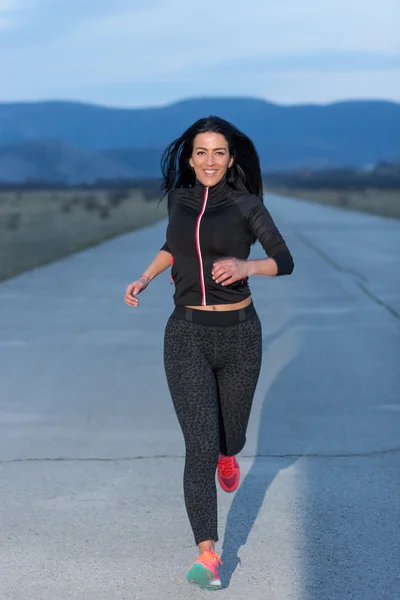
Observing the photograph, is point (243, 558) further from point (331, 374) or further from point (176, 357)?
point (331, 374)

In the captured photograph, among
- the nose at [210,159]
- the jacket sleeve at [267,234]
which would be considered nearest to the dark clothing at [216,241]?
the jacket sleeve at [267,234]

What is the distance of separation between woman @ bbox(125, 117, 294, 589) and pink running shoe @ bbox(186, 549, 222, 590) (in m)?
0.02

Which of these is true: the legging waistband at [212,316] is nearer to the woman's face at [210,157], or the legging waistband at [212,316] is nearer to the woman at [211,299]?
the woman at [211,299]

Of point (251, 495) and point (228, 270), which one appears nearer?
point (228, 270)

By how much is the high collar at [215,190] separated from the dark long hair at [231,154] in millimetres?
93

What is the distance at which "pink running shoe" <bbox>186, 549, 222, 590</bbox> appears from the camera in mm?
4668

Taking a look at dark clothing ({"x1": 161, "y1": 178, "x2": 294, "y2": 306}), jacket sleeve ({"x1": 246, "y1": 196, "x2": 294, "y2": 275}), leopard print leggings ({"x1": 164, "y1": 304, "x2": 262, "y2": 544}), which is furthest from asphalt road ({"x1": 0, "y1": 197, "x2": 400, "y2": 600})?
jacket sleeve ({"x1": 246, "y1": 196, "x2": 294, "y2": 275})

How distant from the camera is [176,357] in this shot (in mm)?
5000

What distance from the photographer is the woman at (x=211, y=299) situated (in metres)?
4.86

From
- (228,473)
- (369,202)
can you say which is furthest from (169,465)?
(369,202)

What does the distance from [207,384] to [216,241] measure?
22.3 inches

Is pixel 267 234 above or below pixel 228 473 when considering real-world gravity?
above

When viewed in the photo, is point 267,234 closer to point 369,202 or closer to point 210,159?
point 210,159

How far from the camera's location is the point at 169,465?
6.88m
